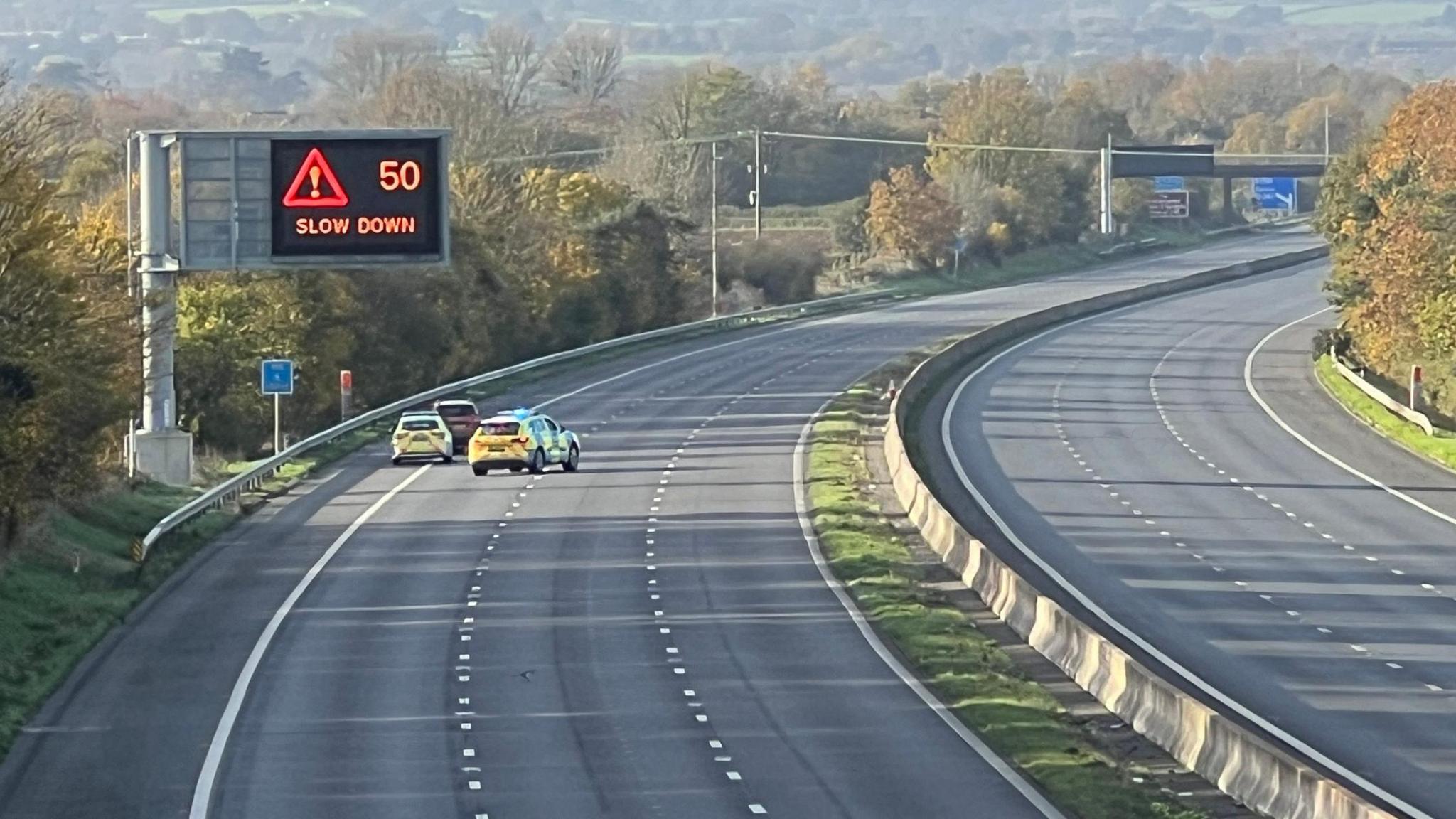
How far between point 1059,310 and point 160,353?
2161 inches

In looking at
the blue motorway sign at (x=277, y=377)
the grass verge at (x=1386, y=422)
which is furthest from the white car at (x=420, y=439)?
the grass verge at (x=1386, y=422)

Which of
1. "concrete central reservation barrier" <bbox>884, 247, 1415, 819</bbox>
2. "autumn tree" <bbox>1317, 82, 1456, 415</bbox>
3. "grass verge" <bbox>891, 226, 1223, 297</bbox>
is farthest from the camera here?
"grass verge" <bbox>891, 226, 1223, 297</bbox>

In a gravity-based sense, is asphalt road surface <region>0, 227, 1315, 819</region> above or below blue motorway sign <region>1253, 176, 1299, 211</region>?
below

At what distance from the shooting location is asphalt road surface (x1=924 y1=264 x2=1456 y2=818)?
29078 millimetres

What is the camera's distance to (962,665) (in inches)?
1209

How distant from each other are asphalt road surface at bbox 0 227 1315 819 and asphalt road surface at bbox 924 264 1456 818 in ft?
14.9

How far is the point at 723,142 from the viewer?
156125 mm

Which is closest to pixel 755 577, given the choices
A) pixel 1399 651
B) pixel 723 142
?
pixel 1399 651

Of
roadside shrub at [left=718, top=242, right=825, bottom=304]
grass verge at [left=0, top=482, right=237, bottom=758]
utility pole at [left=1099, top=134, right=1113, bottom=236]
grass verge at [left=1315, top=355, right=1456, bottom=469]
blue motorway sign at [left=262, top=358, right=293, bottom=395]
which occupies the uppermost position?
utility pole at [left=1099, top=134, right=1113, bottom=236]

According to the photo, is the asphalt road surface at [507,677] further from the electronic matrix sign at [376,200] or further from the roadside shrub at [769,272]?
the roadside shrub at [769,272]

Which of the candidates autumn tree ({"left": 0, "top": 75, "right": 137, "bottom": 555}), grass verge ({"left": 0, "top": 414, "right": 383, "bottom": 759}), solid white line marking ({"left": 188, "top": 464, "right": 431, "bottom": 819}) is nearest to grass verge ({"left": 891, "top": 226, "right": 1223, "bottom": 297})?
grass verge ({"left": 0, "top": 414, "right": 383, "bottom": 759})

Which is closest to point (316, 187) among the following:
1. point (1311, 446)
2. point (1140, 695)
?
point (1140, 695)

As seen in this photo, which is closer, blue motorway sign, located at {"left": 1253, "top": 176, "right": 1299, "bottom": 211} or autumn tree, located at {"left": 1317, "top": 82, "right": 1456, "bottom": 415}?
autumn tree, located at {"left": 1317, "top": 82, "right": 1456, "bottom": 415}

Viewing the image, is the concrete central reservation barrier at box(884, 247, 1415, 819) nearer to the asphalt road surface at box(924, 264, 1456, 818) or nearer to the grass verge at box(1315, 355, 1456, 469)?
the asphalt road surface at box(924, 264, 1456, 818)
